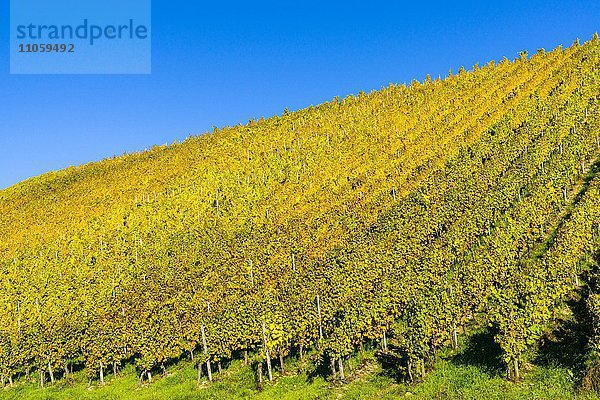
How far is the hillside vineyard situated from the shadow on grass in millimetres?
1770

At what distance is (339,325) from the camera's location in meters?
53.4

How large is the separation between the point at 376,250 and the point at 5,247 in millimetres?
92410

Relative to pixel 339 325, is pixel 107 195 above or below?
above

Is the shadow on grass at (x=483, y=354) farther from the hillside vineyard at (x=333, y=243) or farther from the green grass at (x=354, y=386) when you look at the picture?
the hillside vineyard at (x=333, y=243)

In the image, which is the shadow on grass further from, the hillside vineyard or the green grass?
the hillside vineyard

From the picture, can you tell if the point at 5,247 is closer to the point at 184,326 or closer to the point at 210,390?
the point at 184,326

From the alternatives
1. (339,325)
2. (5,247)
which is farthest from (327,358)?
(5,247)

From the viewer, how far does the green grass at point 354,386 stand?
40.6m

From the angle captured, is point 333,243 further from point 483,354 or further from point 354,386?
point 483,354

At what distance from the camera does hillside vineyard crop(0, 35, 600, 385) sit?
175ft

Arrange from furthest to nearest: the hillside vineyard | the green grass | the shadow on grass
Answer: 1. the hillside vineyard
2. the shadow on grass
3. the green grass

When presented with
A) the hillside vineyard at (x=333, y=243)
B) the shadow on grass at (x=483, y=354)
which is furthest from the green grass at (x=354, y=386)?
the hillside vineyard at (x=333, y=243)

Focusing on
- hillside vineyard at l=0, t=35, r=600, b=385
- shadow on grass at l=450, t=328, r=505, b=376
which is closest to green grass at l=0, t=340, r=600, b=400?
shadow on grass at l=450, t=328, r=505, b=376

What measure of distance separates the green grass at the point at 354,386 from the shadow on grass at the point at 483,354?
0.10 m
